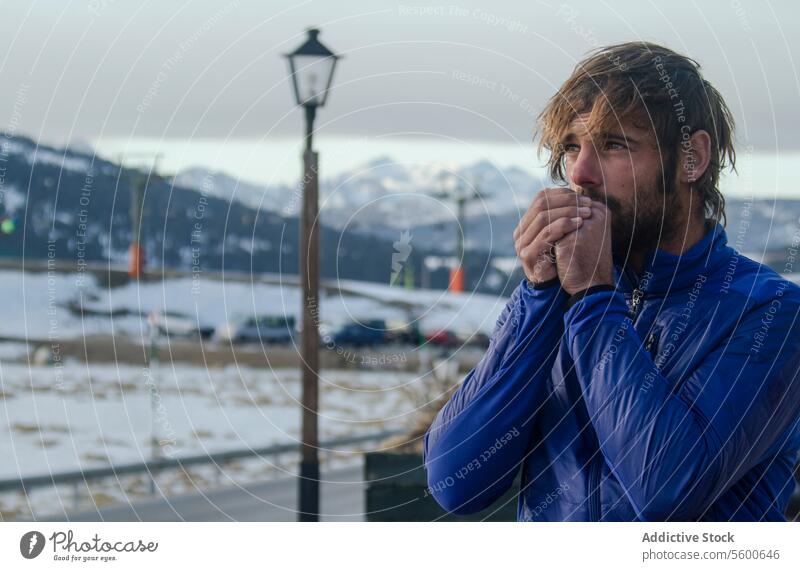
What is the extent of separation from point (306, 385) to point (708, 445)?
2.95 m

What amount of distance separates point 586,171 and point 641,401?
1.27ft

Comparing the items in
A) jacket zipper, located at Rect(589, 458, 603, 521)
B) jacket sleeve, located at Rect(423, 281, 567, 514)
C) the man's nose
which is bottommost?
jacket zipper, located at Rect(589, 458, 603, 521)

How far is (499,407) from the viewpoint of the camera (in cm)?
146

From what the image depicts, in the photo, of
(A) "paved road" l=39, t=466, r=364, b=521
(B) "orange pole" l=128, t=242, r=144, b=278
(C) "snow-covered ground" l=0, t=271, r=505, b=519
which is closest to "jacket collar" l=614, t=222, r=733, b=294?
(B) "orange pole" l=128, t=242, r=144, b=278

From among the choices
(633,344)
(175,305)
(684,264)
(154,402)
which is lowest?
(154,402)

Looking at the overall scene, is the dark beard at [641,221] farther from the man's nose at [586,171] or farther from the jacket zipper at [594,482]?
the jacket zipper at [594,482]

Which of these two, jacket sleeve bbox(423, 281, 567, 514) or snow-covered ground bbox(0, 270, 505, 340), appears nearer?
jacket sleeve bbox(423, 281, 567, 514)

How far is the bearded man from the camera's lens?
133 centimetres

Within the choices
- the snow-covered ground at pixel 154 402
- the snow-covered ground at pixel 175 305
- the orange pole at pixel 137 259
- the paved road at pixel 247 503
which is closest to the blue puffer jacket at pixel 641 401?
the orange pole at pixel 137 259

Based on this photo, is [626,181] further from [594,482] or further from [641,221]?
[594,482]

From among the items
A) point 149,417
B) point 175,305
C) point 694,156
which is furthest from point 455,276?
point 175,305

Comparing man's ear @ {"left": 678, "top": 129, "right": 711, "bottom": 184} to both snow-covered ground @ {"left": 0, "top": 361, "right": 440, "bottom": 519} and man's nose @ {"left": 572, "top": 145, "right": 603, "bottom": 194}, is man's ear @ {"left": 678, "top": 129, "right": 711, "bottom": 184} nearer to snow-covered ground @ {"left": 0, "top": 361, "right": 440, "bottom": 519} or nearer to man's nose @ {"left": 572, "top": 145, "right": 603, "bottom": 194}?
man's nose @ {"left": 572, "top": 145, "right": 603, "bottom": 194}

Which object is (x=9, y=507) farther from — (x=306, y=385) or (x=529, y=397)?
(x=529, y=397)
